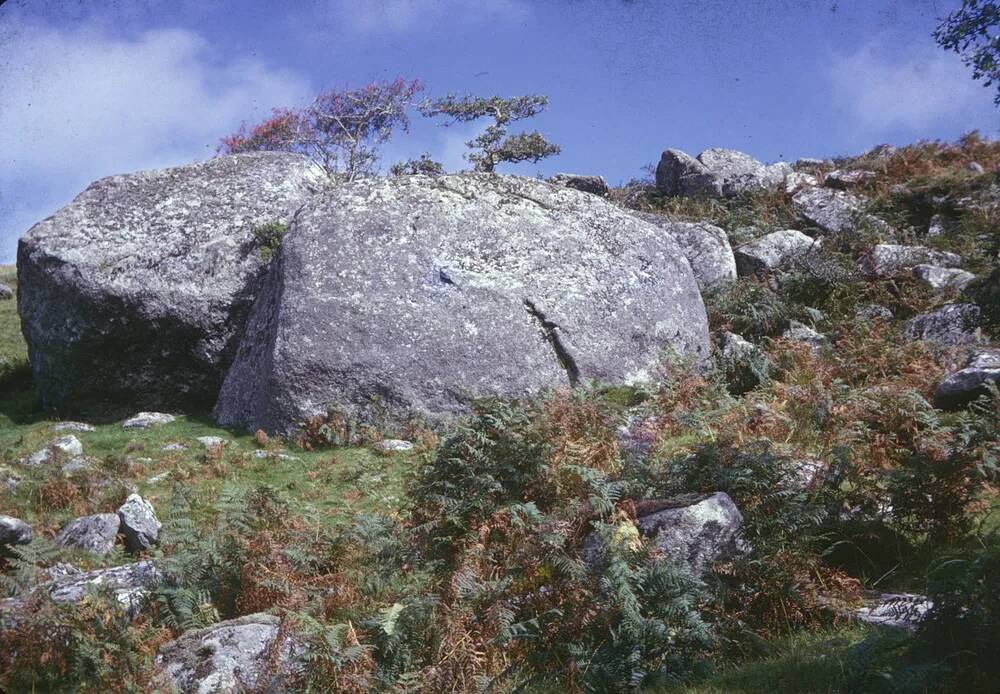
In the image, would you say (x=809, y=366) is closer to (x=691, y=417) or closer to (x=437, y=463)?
(x=691, y=417)

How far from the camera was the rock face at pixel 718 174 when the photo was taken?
85.1 ft

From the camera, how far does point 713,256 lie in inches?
823

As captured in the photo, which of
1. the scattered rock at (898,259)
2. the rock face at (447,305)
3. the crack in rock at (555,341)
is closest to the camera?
the rock face at (447,305)

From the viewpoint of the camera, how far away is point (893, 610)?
7.07 meters

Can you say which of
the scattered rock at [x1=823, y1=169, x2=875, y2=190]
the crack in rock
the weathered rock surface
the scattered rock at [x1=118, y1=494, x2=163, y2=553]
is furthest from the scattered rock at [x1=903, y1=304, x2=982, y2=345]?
the scattered rock at [x1=118, y1=494, x2=163, y2=553]

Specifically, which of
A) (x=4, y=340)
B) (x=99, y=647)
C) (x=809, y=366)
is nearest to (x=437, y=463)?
(x=99, y=647)

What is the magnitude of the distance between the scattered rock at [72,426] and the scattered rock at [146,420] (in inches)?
27.1

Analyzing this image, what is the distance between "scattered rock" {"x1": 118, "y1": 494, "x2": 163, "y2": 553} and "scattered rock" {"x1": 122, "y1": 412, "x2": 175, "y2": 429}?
6.21 meters

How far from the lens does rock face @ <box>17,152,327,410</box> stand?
17.9m

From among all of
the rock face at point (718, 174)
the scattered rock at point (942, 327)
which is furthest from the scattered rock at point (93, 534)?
the rock face at point (718, 174)

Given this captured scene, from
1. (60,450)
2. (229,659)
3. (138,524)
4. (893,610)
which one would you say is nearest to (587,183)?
(60,450)

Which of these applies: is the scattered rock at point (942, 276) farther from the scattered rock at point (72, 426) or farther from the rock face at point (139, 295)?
the scattered rock at point (72, 426)

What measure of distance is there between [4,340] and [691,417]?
65.7 feet

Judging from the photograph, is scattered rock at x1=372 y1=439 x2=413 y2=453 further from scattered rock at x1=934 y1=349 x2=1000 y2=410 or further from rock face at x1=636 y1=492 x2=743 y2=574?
scattered rock at x1=934 y1=349 x2=1000 y2=410
